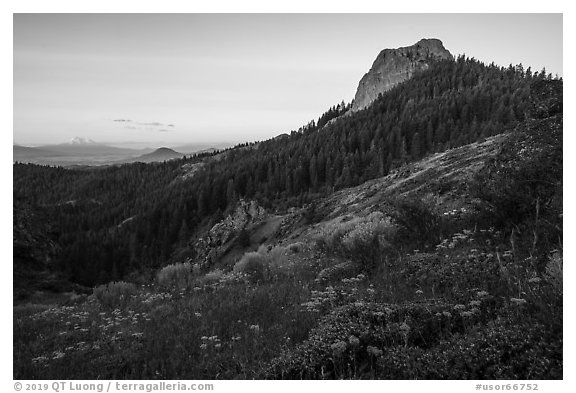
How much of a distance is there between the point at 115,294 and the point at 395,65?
150m

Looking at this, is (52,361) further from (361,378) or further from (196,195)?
(196,195)

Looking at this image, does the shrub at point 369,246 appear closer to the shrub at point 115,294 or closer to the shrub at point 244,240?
the shrub at point 115,294

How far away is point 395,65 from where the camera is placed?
141 metres

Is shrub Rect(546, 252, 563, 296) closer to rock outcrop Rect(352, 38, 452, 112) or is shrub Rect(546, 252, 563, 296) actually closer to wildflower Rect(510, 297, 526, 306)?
wildflower Rect(510, 297, 526, 306)

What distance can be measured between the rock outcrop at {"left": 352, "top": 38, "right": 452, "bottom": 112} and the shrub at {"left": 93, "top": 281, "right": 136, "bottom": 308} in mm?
136535

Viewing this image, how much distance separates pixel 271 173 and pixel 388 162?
29.1 m

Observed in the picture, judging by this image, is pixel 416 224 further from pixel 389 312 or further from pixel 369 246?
pixel 389 312

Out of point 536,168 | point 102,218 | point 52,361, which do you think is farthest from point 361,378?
point 102,218

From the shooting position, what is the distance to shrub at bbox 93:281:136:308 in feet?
29.9

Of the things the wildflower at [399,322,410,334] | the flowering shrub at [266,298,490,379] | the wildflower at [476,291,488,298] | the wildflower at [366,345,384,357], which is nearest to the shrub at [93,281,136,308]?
the flowering shrub at [266,298,490,379]

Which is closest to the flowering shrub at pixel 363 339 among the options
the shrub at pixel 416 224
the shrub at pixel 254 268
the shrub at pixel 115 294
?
the shrub at pixel 416 224

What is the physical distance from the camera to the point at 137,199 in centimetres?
11575

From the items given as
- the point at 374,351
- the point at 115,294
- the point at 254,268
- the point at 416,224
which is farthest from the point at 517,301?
the point at 115,294
